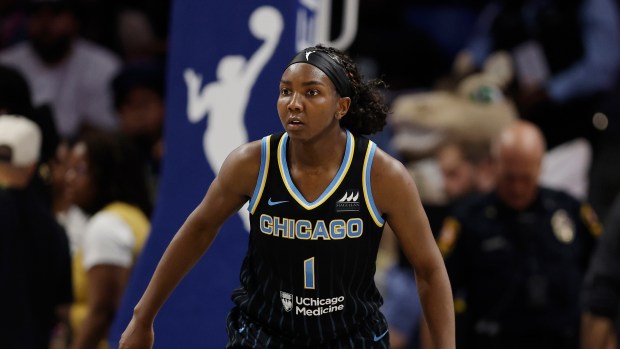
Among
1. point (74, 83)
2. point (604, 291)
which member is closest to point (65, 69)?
point (74, 83)

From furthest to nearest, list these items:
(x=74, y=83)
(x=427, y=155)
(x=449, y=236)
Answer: (x=74, y=83), (x=427, y=155), (x=449, y=236)

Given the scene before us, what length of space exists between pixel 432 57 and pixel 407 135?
108cm

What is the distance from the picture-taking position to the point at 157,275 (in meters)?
4.74

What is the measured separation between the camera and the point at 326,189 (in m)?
4.53

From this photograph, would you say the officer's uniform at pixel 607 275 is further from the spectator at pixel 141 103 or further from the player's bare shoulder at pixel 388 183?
the spectator at pixel 141 103

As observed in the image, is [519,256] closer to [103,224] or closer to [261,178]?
[103,224]

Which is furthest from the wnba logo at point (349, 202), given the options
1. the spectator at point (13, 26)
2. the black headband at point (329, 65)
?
the spectator at point (13, 26)

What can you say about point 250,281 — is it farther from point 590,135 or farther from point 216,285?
point 590,135

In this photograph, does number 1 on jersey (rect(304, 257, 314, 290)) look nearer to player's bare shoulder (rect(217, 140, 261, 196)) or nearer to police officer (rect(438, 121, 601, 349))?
player's bare shoulder (rect(217, 140, 261, 196))

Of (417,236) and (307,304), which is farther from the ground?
(417,236)

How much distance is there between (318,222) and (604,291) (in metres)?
2.65

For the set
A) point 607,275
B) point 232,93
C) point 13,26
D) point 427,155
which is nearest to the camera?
point 232,93

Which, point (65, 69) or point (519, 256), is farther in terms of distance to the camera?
point (65, 69)

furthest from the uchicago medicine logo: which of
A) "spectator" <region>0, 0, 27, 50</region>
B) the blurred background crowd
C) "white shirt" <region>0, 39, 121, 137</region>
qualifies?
"spectator" <region>0, 0, 27, 50</region>
